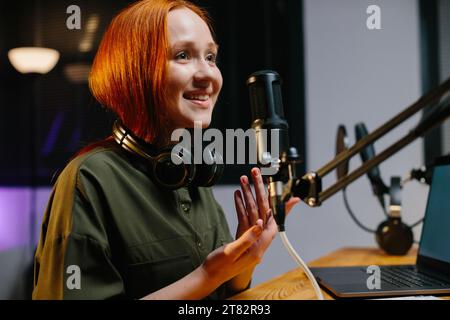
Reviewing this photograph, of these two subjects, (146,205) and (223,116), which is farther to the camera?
(223,116)

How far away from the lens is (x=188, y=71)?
78 cm

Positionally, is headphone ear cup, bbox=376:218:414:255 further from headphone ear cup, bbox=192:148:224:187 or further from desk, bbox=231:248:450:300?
headphone ear cup, bbox=192:148:224:187

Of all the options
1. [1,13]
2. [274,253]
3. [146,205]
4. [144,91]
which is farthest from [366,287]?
[1,13]

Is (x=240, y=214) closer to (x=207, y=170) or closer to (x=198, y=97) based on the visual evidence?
(x=207, y=170)

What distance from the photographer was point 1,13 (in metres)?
1.03

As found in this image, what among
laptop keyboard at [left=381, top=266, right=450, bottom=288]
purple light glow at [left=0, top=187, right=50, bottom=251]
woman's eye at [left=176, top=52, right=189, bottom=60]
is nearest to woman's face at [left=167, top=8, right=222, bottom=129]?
woman's eye at [left=176, top=52, right=189, bottom=60]

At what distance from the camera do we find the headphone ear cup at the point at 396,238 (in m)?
1.23

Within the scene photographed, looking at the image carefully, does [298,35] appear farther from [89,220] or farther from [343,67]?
[89,220]

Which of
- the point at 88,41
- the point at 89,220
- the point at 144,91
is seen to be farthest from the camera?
the point at 88,41

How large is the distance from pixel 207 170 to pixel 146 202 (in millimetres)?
111

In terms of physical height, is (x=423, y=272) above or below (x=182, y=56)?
below

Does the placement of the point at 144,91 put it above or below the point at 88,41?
below

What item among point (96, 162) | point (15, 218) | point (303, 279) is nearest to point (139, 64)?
point (96, 162)
